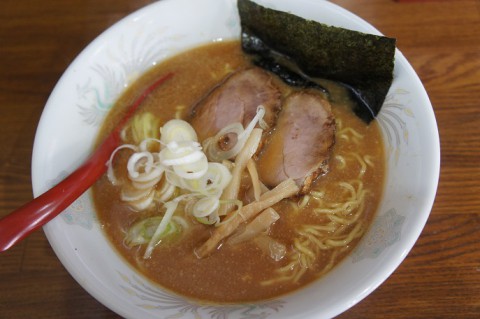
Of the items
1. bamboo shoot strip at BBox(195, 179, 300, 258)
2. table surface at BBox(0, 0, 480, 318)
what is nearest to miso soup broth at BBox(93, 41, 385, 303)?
bamboo shoot strip at BBox(195, 179, 300, 258)

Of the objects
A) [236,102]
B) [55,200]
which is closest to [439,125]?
[236,102]

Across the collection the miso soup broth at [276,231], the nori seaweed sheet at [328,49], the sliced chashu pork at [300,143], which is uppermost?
the nori seaweed sheet at [328,49]

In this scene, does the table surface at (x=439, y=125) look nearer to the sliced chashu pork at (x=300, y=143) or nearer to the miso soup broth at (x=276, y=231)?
the miso soup broth at (x=276, y=231)

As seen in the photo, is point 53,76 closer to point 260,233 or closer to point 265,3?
point 265,3

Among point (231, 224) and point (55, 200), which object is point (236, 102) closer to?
point (231, 224)

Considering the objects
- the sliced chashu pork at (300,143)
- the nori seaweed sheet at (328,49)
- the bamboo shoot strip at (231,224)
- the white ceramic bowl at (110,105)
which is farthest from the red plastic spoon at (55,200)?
the nori seaweed sheet at (328,49)

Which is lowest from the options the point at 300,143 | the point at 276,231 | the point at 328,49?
the point at 276,231

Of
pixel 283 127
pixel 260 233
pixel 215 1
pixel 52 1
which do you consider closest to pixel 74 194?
pixel 260 233
